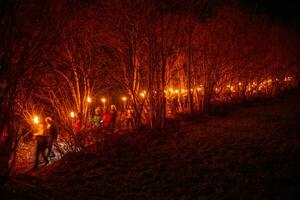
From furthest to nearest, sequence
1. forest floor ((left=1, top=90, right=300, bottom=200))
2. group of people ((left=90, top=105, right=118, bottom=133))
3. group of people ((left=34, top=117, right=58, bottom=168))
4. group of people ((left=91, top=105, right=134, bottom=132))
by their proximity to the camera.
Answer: group of people ((left=91, top=105, right=134, bottom=132)) < group of people ((left=90, top=105, right=118, bottom=133)) < group of people ((left=34, top=117, right=58, bottom=168)) < forest floor ((left=1, top=90, right=300, bottom=200))

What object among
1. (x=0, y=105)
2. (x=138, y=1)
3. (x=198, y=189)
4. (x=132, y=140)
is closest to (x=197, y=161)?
(x=198, y=189)

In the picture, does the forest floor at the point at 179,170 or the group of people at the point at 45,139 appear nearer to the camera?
the forest floor at the point at 179,170

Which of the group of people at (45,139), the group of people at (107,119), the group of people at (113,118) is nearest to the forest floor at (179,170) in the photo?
the group of people at (45,139)

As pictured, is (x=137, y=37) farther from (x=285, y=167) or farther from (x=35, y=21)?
(x=285, y=167)

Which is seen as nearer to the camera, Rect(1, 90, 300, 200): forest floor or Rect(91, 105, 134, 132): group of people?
Rect(1, 90, 300, 200): forest floor

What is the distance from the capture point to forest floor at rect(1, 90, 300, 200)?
191 inches

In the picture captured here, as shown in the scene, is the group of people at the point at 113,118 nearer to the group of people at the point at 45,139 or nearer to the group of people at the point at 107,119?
the group of people at the point at 107,119

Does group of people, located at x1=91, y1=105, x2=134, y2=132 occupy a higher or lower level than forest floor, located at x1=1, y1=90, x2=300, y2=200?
higher

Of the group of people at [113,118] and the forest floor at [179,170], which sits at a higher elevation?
Result: the group of people at [113,118]

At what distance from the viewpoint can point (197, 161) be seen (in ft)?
22.4

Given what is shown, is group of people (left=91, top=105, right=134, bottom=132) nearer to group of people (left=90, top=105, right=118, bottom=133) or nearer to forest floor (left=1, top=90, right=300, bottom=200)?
group of people (left=90, top=105, right=118, bottom=133)

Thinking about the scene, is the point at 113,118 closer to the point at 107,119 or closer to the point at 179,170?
the point at 107,119

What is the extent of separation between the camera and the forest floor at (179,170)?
4848 millimetres

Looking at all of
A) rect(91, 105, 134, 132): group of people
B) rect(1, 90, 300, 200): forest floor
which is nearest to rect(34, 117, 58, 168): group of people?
rect(1, 90, 300, 200): forest floor
